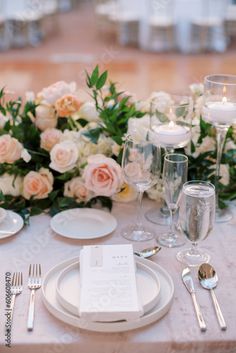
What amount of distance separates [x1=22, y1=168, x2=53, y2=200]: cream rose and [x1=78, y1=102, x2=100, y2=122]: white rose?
0.76 feet

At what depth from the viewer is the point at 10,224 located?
5.24 feet

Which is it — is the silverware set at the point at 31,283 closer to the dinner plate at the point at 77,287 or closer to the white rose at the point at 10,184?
the dinner plate at the point at 77,287

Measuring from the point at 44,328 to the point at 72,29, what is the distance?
25.4ft

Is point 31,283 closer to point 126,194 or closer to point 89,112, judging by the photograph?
point 126,194

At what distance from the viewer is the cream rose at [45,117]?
1789 millimetres

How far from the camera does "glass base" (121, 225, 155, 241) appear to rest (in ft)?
5.08

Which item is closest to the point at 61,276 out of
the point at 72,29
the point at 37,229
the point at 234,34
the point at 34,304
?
the point at 34,304

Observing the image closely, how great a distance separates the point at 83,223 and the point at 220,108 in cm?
51

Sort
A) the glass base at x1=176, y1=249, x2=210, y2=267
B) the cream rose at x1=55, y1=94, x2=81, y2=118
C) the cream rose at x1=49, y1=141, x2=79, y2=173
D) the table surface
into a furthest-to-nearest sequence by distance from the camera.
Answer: the cream rose at x1=55, y1=94, x2=81, y2=118 < the cream rose at x1=49, y1=141, x2=79, y2=173 < the glass base at x1=176, y1=249, x2=210, y2=267 < the table surface

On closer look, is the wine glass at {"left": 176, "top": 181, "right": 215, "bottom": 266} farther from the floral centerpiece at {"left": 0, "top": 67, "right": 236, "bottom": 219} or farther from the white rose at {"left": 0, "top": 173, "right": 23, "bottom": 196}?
the white rose at {"left": 0, "top": 173, "right": 23, "bottom": 196}

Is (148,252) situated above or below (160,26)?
above

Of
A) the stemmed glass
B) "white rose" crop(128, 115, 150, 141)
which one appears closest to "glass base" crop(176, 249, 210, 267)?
the stemmed glass

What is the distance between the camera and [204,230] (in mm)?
1316

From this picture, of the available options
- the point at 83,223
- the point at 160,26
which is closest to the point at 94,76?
the point at 83,223
